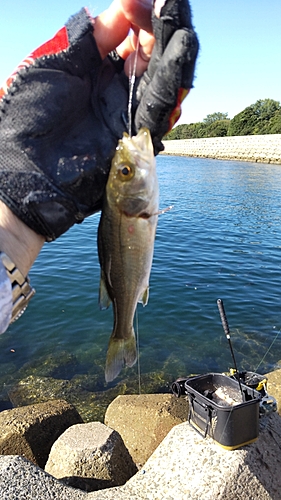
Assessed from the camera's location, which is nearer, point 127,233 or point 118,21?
point 118,21

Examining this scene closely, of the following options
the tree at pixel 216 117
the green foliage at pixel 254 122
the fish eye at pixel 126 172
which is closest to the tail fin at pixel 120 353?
the fish eye at pixel 126 172

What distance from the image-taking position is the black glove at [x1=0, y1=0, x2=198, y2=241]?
7.81 feet

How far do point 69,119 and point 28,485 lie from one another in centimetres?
346

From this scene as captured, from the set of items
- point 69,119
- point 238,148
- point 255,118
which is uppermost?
point 255,118

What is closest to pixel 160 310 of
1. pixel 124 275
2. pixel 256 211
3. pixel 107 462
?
pixel 107 462

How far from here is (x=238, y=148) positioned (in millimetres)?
73750

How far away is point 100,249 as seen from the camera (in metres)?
2.87

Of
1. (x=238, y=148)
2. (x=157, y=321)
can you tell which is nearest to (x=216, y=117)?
(x=238, y=148)

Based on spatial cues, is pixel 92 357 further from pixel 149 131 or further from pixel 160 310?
pixel 149 131

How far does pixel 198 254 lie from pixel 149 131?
1529cm

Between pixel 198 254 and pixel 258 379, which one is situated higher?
pixel 258 379

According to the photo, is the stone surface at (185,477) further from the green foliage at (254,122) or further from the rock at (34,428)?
the green foliage at (254,122)

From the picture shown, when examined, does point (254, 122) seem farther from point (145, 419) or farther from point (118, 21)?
point (118, 21)

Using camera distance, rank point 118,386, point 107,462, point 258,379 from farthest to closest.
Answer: point 118,386 → point 258,379 → point 107,462
